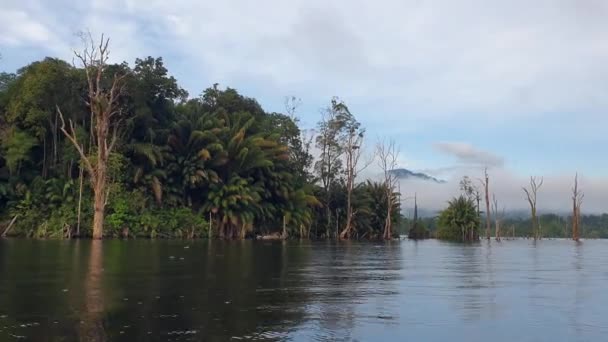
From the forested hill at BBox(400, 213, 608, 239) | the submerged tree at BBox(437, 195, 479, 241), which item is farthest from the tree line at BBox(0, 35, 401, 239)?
the forested hill at BBox(400, 213, 608, 239)

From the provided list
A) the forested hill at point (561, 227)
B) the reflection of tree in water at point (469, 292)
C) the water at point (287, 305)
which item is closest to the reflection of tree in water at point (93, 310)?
the water at point (287, 305)

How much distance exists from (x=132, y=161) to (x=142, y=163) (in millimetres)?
700

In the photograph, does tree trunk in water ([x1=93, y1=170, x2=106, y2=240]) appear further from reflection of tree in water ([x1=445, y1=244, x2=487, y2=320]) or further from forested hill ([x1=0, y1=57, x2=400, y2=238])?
reflection of tree in water ([x1=445, y1=244, x2=487, y2=320])

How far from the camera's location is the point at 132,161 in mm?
40844

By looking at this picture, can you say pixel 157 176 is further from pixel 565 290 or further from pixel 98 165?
pixel 565 290

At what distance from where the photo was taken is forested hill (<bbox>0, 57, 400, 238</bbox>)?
37.4 metres

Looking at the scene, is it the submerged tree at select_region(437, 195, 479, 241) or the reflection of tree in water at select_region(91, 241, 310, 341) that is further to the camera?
the submerged tree at select_region(437, 195, 479, 241)

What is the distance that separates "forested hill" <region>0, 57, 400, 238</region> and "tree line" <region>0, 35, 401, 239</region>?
72mm

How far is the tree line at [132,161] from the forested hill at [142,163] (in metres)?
0.07

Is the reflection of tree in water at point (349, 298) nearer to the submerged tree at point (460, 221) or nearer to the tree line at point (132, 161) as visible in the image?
the tree line at point (132, 161)

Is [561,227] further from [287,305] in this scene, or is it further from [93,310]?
[93,310]

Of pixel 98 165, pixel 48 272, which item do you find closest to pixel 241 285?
pixel 48 272

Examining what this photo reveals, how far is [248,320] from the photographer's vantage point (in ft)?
24.0

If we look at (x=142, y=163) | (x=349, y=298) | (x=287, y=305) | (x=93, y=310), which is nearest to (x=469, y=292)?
(x=349, y=298)
